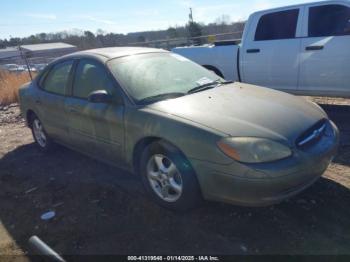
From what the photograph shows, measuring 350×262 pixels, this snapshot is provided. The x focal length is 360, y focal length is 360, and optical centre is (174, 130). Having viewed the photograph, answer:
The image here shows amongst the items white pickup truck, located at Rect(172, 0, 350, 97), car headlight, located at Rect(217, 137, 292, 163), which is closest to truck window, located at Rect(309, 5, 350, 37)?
white pickup truck, located at Rect(172, 0, 350, 97)

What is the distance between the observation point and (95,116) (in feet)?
13.6

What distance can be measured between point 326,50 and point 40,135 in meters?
4.97

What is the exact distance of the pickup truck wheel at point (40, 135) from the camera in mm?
5633

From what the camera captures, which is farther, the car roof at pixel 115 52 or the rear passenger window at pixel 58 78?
the rear passenger window at pixel 58 78

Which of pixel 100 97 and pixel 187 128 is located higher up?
pixel 100 97

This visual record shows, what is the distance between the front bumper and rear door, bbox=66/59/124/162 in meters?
1.14

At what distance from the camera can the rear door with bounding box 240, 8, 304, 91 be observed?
6.51m

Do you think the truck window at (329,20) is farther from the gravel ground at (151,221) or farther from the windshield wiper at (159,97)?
the windshield wiper at (159,97)

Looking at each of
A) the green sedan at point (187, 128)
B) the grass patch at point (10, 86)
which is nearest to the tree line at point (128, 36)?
the grass patch at point (10, 86)

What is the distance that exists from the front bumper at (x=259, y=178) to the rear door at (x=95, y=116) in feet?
3.74

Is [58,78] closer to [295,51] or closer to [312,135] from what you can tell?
[312,135]

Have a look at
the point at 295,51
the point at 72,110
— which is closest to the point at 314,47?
the point at 295,51

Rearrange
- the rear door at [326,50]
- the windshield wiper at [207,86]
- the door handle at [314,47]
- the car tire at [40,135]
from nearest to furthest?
the windshield wiper at [207,86] → the car tire at [40,135] → the rear door at [326,50] → the door handle at [314,47]

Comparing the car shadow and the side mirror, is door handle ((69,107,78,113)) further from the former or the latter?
the car shadow
